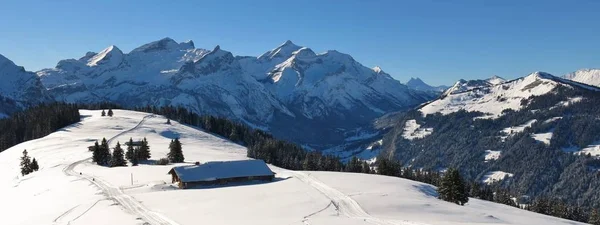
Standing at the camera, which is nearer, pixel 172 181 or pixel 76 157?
pixel 172 181

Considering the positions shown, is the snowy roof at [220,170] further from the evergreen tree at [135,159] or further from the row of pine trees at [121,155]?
the evergreen tree at [135,159]

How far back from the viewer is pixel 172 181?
275 ft

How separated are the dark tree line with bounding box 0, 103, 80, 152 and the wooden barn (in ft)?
368

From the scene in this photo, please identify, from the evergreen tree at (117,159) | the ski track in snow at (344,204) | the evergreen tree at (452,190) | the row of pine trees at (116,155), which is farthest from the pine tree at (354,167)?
the evergreen tree at (117,159)

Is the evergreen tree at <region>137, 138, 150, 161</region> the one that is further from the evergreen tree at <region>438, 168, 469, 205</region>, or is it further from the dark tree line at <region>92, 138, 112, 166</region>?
the evergreen tree at <region>438, 168, 469, 205</region>

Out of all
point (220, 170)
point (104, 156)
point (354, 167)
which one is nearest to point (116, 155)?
point (104, 156)

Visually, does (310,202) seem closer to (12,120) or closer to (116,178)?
(116,178)

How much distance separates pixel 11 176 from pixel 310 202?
232 ft

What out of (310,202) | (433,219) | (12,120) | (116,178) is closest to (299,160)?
(116,178)

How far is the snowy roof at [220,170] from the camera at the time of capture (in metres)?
82.2

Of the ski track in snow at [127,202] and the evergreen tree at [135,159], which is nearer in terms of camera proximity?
the ski track in snow at [127,202]

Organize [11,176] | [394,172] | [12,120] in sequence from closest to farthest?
[11,176]
[394,172]
[12,120]

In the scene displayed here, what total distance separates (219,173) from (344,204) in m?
30.8

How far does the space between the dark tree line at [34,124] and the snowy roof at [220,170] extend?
11253 cm
